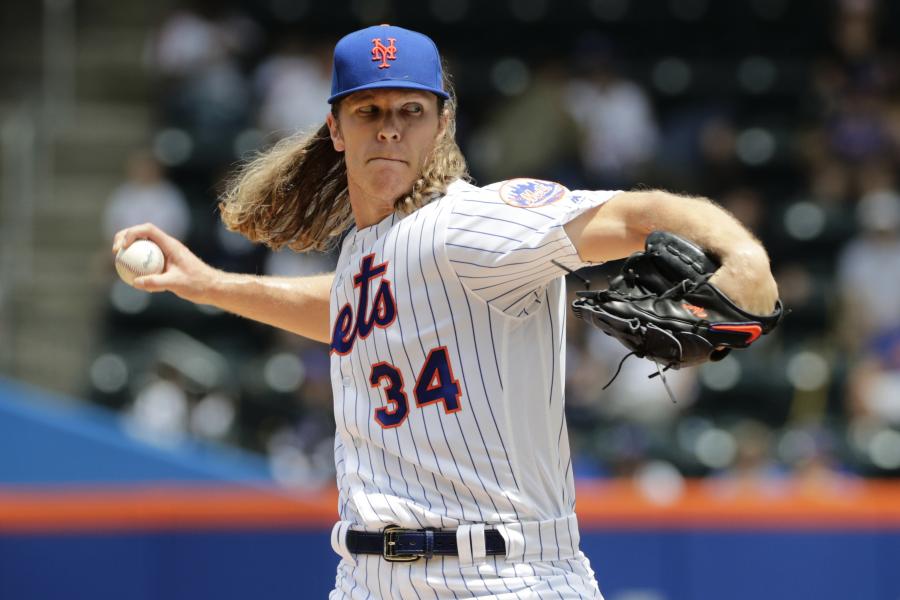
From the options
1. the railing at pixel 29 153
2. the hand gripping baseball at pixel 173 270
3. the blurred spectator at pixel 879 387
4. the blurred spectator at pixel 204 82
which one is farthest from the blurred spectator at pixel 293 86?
the hand gripping baseball at pixel 173 270

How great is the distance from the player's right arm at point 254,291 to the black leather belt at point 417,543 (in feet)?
2.41

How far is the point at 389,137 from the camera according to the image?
3039 mm

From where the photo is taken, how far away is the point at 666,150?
32.9 ft

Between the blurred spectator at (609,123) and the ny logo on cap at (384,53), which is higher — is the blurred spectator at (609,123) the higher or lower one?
the higher one

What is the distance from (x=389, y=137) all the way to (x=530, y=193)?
0.40m

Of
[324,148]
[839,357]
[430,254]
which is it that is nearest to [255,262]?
[839,357]

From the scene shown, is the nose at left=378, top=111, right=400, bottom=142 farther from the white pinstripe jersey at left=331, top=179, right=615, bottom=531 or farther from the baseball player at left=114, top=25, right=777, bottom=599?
the white pinstripe jersey at left=331, top=179, right=615, bottom=531

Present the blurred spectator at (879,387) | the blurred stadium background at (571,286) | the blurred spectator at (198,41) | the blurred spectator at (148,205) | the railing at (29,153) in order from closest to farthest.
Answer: the blurred stadium background at (571,286), the blurred spectator at (879,387), the blurred spectator at (148,205), the railing at (29,153), the blurred spectator at (198,41)

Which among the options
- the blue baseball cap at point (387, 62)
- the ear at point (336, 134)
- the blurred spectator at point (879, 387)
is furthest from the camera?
the blurred spectator at point (879, 387)

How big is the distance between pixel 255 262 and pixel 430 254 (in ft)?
20.2

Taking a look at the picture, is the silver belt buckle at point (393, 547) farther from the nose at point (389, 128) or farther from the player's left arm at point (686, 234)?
the nose at point (389, 128)

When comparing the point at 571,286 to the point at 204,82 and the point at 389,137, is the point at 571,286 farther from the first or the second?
the point at 389,137

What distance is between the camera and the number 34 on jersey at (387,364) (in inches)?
114

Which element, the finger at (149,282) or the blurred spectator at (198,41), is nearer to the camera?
the finger at (149,282)
